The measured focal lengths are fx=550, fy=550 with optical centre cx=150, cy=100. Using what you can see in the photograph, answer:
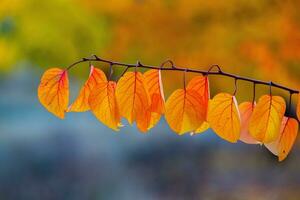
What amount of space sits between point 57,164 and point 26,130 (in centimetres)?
11

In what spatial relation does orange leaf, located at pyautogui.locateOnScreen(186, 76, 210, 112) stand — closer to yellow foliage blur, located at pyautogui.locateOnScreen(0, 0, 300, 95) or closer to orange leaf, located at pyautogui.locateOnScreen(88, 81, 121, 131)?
orange leaf, located at pyautogui.locateOnScreen(88, 81, 121, 131)

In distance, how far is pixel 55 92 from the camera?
469 mm

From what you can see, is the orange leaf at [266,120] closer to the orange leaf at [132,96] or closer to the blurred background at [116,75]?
the orange leaf at [132,96]

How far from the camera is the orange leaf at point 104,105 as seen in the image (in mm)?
452

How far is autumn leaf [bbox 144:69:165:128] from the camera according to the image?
452 millimetres

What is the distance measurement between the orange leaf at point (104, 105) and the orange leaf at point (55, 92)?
3cm

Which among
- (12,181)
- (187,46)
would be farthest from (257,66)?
(12,181)

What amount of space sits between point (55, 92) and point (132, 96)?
0.07m

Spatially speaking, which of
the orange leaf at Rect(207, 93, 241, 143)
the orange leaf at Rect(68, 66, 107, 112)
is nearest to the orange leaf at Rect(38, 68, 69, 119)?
the orange leaf at Rect(68, 66, 107, 112)

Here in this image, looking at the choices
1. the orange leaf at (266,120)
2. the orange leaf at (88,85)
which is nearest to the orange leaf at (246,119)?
the orange leaf at (266,120)

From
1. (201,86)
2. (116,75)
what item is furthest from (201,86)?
(116,75)

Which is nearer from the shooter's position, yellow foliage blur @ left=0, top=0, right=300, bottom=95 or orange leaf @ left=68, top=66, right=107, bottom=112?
orange leaf @ left=68, top=66, right=107, bottom=112

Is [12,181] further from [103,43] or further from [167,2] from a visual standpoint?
[167,2]

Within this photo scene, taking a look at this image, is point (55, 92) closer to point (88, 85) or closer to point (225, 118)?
point (88, 85)
